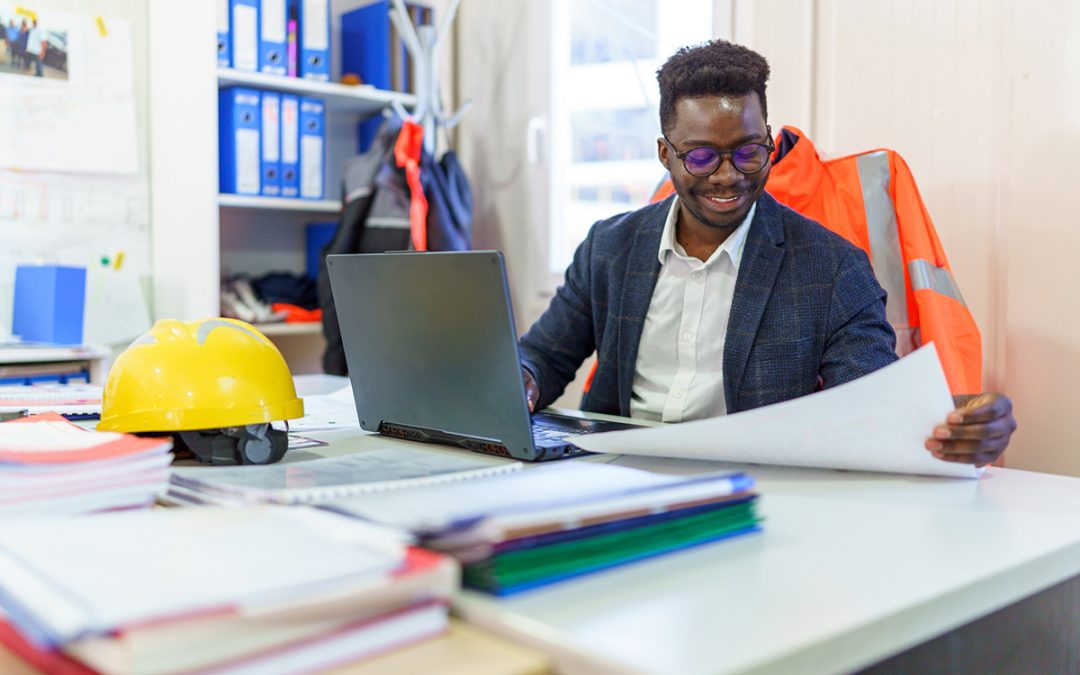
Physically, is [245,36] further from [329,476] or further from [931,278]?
[329,476]

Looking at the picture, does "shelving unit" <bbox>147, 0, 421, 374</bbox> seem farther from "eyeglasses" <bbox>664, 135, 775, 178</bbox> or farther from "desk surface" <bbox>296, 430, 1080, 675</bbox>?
"desk surface" <bbox>296, 430, 1080, 675</bbox>

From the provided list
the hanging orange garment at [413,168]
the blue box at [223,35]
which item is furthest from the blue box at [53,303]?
the hanging orange garment at [413,168]

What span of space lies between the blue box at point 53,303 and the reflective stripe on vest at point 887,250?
191cm

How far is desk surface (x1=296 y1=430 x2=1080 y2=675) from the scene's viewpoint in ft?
1.90

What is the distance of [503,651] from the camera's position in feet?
1.95

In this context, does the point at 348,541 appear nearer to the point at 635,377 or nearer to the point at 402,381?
the point at 402,381

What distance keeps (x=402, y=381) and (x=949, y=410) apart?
0.61 metres

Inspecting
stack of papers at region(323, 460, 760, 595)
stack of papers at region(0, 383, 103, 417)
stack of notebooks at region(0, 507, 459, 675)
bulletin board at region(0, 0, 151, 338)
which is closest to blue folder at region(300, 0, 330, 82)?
bulletin board at region(0, 0, 151, 338)

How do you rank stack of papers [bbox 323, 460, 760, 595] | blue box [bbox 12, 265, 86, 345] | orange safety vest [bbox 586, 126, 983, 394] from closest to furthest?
stack of papers [bbox 323, 460, 760, 595]
orange safety vest [bbox 586, 126, 983, 394]
blue box [bbox 12, 265, 86, 345]

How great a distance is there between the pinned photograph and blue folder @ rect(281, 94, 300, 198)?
61cm

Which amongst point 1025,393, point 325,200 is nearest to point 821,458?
point 1025,393

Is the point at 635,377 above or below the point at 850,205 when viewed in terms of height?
below

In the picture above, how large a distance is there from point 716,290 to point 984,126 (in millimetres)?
854

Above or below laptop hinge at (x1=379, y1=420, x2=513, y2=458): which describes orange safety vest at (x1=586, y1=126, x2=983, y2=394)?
above
